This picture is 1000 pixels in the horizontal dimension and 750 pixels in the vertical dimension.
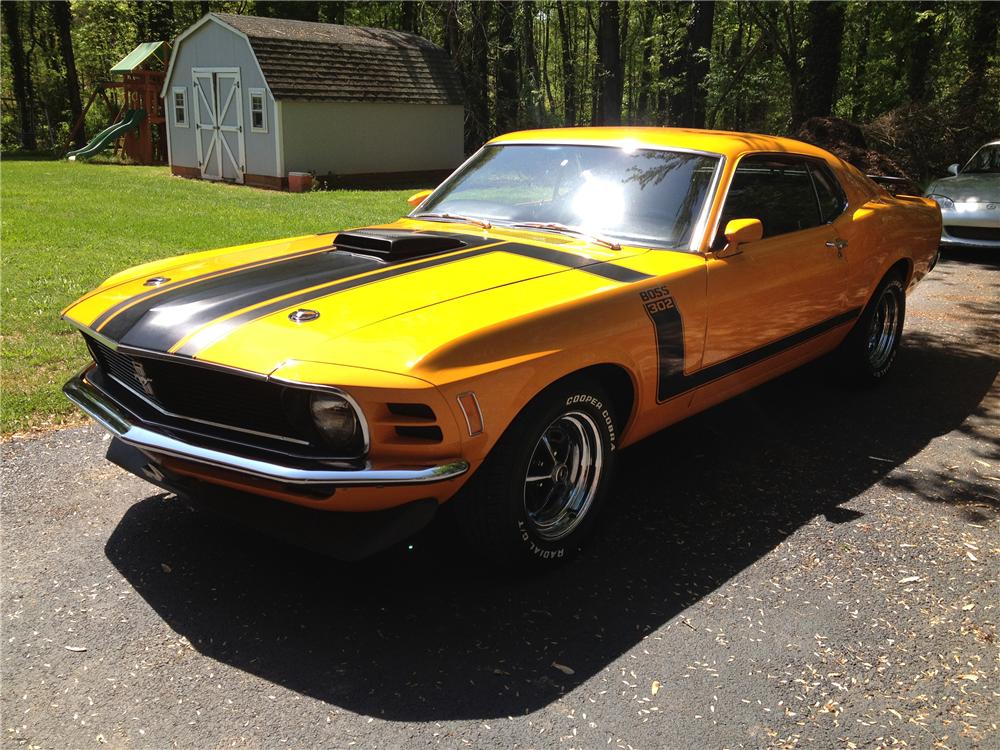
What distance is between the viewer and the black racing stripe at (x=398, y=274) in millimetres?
2894

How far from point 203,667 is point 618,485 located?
7.20 ft

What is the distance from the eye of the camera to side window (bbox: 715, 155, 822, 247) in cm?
423

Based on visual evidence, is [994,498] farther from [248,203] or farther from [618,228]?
[248,203]

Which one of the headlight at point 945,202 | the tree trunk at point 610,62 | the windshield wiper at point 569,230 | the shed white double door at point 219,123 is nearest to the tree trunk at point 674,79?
the tree trunk at point 610,62

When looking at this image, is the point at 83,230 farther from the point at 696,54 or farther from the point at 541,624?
the point at 696,54

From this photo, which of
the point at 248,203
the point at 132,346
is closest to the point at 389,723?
the point at 132,346

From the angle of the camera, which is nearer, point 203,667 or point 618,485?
point 203,667

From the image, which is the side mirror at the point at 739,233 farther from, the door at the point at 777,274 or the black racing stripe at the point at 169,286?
the black racing stripe at the point at 169,286

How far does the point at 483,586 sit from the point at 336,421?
954mm

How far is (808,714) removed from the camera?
2617 mm

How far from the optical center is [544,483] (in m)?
3.39

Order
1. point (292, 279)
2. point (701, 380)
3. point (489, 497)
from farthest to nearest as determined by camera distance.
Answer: point (701, 380) < point (292, 279) < point (489, 497)

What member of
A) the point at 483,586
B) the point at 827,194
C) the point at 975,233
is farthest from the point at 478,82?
the point at 483,586

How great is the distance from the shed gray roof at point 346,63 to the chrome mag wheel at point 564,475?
61.5ft
